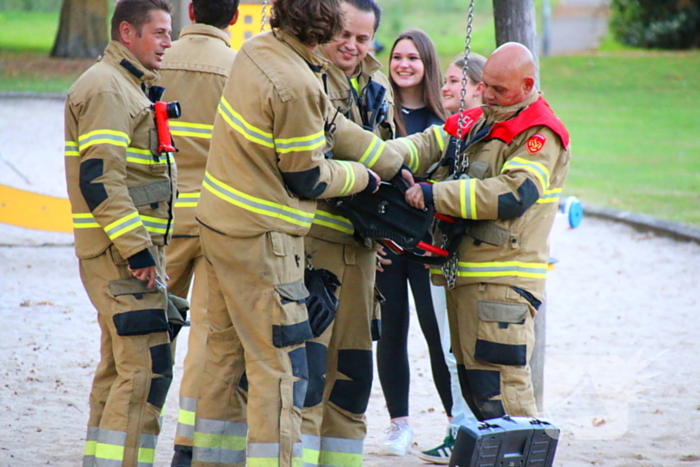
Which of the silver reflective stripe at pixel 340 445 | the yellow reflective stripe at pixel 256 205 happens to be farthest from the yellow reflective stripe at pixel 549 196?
the silver reflective stripe at pixel 340 445

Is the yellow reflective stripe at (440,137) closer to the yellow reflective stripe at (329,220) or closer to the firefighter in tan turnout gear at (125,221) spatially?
the yellow reflective stripe at (329,220)

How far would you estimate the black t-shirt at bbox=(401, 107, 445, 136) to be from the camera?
487 centimetres

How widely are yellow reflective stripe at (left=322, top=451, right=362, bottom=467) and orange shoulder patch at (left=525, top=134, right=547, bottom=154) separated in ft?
5.00

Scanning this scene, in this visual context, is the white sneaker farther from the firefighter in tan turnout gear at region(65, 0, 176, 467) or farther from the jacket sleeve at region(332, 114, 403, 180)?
the jacket sleeve at region(332, 114, 403, 180)

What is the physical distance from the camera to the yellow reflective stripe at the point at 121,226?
354 cm

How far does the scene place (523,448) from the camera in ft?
11.5

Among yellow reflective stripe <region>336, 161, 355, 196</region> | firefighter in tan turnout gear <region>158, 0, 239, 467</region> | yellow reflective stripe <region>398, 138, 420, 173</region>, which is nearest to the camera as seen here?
yellow reflective stripe <region>336, 161, 355, 196</region>

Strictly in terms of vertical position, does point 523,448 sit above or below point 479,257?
below

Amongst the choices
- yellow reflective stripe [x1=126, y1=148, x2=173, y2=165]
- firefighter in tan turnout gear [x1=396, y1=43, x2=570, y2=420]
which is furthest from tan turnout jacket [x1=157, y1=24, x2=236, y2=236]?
firefighter in tan turnout gear [x1=396, y1=43, x2=570, y2=420]

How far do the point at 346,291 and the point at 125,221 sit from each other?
0.96 meters

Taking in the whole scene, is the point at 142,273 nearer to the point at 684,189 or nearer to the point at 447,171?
the point at 447,171

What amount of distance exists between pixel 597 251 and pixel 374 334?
21.9 feet

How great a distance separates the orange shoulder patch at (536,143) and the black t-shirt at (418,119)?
4.16 feet

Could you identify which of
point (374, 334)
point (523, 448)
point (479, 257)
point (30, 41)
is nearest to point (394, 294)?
point (374, 334)
